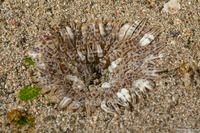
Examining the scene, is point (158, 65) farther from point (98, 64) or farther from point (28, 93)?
point (28, 93)

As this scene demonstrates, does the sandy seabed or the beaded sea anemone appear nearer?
the sandy seabed

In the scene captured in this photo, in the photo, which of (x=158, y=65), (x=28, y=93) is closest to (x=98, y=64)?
(x=158, y=65)

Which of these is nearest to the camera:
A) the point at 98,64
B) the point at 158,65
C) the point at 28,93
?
the point at 28,93

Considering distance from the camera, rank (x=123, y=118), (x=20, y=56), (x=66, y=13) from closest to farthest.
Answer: (x=123, y=118)
(x=20, y=56)
(x=66, y=13)

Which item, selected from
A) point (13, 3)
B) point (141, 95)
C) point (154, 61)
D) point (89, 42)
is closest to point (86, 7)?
point (89, 42)

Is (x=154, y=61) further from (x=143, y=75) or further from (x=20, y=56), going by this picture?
(x=20, y=56)
